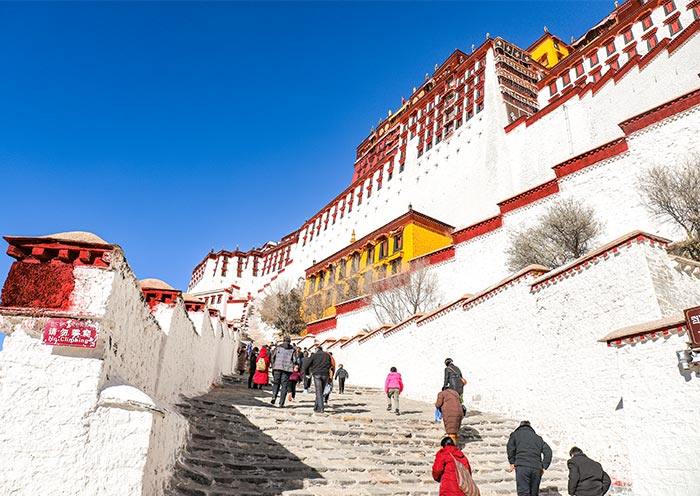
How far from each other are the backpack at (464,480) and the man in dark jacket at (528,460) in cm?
152

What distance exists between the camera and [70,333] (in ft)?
11.1

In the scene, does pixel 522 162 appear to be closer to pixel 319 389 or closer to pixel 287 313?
pixel 287 313

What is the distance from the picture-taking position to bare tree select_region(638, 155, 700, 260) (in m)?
12.1

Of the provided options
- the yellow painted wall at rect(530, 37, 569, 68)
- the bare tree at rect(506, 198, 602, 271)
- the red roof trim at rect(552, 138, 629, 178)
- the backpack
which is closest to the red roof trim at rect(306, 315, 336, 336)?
the bare tree at rect(506, 198, 602, 271)

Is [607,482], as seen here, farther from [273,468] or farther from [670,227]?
[670,227]

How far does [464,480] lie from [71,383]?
3335 millimetres

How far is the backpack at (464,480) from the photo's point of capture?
12.9ft

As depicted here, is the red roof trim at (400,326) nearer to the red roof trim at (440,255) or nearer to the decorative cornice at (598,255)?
the decorative cornice at (598,255)

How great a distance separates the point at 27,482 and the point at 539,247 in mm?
15854

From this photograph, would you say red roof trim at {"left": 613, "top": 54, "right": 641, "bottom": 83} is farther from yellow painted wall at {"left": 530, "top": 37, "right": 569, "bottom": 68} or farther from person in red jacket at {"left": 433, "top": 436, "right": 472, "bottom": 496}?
person in red jacket at {"left": 433, "top": 436, "right": 472, "bottom": 496}

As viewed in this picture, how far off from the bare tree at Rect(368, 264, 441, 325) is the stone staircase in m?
11.0

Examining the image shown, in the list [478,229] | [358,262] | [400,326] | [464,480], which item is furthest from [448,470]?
[358,262]

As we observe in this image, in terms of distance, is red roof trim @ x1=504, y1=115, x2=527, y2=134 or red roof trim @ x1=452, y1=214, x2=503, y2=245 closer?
red roof trim @ x1=452, y1=214, x2=503, y2=245

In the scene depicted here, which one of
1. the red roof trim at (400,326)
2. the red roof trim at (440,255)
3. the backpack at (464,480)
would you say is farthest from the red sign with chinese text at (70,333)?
the red roof trim at (440,255)
